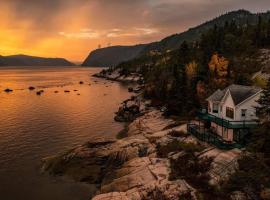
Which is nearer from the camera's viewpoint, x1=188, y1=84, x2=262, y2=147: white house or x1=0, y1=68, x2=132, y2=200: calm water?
x1=0, y1=68, x2=132, y2=200: calm water

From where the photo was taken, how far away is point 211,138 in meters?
43.7

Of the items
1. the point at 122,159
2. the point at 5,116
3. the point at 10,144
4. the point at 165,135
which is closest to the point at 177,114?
the point at 165,135

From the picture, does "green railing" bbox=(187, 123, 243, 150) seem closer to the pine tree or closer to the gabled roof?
the pine tree

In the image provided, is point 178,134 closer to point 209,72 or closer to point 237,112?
point 237,112

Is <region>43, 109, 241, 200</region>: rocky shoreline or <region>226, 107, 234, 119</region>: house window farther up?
<region>226, 107, 234, 119</region>: house window

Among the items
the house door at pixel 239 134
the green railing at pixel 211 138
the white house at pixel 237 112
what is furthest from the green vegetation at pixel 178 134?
the house door at pixel 239 134

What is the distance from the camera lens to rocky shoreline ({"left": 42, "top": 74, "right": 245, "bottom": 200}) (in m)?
32.7

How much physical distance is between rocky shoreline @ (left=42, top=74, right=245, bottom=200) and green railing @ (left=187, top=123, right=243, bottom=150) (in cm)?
90

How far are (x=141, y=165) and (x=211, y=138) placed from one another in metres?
12.0

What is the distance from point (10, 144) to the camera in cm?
5928

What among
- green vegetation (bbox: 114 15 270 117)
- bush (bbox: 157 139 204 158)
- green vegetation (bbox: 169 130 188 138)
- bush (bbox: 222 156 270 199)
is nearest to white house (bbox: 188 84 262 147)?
green vegetation (bbox: 169 130 188 138)

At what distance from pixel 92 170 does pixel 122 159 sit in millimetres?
5025

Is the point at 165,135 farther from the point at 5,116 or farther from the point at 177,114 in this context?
the point at 5,116

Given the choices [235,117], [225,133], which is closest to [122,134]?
[225,133]
